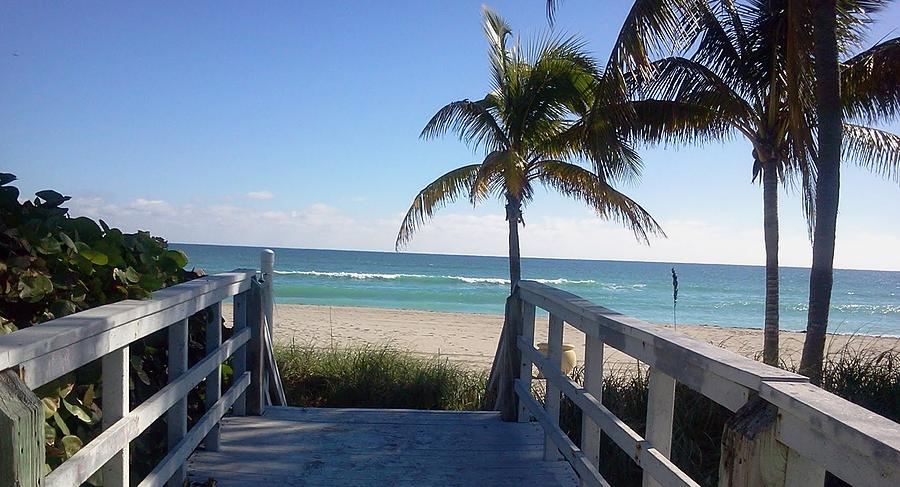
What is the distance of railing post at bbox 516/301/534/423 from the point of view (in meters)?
4.95

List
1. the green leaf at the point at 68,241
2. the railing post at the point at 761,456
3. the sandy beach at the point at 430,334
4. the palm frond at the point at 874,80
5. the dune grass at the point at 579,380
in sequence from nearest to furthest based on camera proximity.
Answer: the railing post at the point at 761,456 → the green leaf at the point at 68,241 → the dune grass at the point at 579,380 → the palm frond at the point at 874,80 → the sandy beach at the point at 430,334

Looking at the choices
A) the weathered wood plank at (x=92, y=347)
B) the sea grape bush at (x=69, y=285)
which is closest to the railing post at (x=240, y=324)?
the sea grape bush at (x=69, y=285)

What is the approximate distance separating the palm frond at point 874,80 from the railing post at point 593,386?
6.74m

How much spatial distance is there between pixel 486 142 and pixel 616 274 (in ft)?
186

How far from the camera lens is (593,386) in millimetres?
3244

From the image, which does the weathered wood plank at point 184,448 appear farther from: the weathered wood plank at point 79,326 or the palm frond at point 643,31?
the palm frond at point 643,31

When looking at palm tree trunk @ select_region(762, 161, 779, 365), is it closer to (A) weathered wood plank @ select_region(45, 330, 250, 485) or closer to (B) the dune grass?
(B) the dune grass

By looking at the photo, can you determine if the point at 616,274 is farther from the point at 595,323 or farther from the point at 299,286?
the point at 595,323

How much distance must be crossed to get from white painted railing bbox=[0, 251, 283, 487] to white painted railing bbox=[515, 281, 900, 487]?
1.73 metres

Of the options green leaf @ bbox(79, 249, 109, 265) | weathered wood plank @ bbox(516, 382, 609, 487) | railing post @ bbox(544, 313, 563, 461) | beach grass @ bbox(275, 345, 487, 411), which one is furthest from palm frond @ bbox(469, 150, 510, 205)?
green leaf @ bbox(79, 249, 109, 265)

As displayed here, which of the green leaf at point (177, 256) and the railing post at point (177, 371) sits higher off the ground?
the green leaf at point (177, 256)


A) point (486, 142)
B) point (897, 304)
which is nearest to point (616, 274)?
point (897, 304)

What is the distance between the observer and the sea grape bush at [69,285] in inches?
96.7

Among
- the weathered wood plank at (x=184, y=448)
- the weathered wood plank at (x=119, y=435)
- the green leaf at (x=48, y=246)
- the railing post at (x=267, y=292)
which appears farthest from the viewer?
the railing post at (x=267, y=292)
